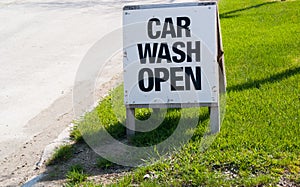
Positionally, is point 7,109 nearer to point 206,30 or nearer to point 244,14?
point 206,30

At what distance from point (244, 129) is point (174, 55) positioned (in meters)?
0.92

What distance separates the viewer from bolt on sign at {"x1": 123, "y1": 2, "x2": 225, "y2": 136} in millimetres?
5430

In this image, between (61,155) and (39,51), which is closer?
(61,155)

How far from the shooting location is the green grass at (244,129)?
179 inches

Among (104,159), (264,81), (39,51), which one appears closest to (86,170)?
(104,159)

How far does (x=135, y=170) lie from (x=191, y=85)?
107 cm

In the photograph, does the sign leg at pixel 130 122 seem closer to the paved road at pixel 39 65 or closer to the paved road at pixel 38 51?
the paved road at pixel 39 65

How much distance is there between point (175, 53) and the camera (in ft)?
17.9

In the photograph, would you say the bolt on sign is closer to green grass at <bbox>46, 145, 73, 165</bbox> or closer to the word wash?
the word wash

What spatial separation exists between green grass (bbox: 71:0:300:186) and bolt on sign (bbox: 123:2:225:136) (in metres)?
0.33

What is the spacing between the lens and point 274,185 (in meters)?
4.33

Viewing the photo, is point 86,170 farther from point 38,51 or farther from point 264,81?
point 38,51

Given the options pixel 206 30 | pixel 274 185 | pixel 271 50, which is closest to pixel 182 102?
pixel 206 30

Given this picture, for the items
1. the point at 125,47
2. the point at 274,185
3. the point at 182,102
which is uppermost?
the point at 125,47
